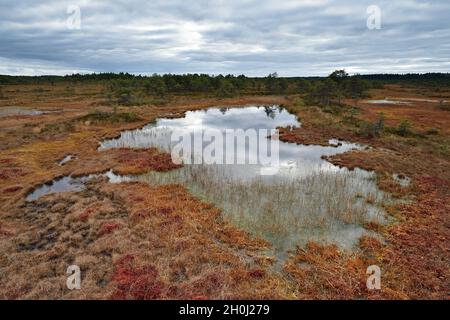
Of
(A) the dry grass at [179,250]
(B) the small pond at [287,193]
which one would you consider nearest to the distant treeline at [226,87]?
(B) the small pond at [287,193]

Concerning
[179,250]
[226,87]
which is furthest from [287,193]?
[226,87]

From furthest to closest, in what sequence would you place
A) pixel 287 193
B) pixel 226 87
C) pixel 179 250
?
pixel 226 87
pixel 287 193
pixel 179 250

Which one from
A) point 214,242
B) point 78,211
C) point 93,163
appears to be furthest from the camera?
point 93,163

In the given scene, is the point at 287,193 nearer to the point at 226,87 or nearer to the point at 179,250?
the point at 179,250

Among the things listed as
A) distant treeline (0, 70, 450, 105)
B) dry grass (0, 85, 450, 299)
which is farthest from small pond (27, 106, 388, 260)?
distant treeline (0, 70, 450, 105)

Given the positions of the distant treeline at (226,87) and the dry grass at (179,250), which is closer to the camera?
the dry grass at (179,250)

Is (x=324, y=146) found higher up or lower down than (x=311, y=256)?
higher up

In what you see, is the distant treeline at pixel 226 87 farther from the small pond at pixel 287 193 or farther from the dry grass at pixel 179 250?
the dry grass at pixel 179 250

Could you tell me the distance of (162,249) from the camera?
1466 centimetres

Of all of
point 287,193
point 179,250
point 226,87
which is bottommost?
point 179,250

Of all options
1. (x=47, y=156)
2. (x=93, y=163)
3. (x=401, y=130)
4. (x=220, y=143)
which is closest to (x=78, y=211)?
(x=93, y=163)

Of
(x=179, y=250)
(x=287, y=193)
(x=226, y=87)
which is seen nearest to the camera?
(x=179, y=250)

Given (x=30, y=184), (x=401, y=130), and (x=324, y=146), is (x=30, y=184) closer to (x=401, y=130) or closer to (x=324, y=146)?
(x=324, y=146)

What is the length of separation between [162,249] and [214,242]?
2.70 m
